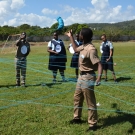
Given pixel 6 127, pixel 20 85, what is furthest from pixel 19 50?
pixel 6 127

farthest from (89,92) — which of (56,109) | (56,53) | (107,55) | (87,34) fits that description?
(107,55)

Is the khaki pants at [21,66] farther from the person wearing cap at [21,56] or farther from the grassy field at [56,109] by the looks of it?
the grassy field at [56,109]

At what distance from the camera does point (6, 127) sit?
15.1 feet

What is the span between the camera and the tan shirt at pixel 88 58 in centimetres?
411

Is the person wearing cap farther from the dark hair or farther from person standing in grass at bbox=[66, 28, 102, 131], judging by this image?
the dark hair

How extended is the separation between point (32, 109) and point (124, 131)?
7.06ft

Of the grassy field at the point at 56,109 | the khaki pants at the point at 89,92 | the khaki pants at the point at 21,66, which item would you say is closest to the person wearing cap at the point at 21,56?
the khaki pants at the point at 21,66

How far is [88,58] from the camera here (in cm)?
419

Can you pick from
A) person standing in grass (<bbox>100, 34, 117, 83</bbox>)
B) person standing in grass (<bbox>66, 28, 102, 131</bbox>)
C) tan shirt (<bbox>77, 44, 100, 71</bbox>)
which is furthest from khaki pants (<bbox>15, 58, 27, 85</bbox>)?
tan shirt (<bbox>77, 44, 100, 71</bbox>)

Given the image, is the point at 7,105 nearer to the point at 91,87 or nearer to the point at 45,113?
the point at 45,113

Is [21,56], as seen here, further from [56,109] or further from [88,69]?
[88,69]

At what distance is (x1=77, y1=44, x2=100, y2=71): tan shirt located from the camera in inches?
162

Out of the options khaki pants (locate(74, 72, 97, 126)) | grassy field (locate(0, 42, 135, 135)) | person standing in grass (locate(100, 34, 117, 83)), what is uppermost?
person standing in grass (locate(100, 34, 117, 83))

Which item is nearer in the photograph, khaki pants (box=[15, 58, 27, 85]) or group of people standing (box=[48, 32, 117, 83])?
khaki pants (box=[15, 58, 27, 85])
